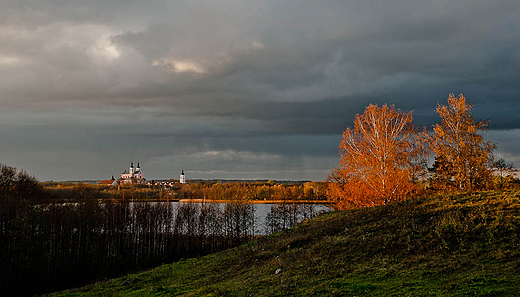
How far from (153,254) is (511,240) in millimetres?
67795

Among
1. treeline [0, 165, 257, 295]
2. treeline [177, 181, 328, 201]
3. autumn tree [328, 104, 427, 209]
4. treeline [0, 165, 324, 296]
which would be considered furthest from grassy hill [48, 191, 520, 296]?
treeline [177, 181, 328, 201]

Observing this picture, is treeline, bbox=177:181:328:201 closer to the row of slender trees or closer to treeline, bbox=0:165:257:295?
treeline, bbox=0:165:257:295

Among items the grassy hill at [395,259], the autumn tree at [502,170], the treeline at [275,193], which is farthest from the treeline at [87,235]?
the autumn tree at [502,170]

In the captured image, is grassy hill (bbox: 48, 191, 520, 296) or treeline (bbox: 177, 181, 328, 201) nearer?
grassy hill (bbox: 48, 191, 520, 296)

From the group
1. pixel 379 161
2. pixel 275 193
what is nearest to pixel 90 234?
pixel 379 161

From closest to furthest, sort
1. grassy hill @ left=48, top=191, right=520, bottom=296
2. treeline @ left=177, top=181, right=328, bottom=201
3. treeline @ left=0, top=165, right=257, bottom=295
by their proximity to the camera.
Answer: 1. grassy hill @ left=48, top=191, right=520, bottom=296
2. treeline @ left=0, top=165, right=257, bottom=295
3. treeline @ left=177, top=181, right=328, bottom=201

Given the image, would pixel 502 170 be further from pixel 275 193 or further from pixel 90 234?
pixel 275 193

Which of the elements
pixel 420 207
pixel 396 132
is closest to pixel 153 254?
pixel 396 132

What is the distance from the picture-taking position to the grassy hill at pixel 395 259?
467 inches

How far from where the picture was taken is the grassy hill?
1187 cm

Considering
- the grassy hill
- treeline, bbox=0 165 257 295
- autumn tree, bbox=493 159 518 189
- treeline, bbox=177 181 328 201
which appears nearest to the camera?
the grassy hill

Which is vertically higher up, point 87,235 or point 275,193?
point 275,193

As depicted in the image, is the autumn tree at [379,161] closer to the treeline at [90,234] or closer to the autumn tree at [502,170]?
the autumn tree at [502,170]

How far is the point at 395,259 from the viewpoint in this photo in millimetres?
15383
